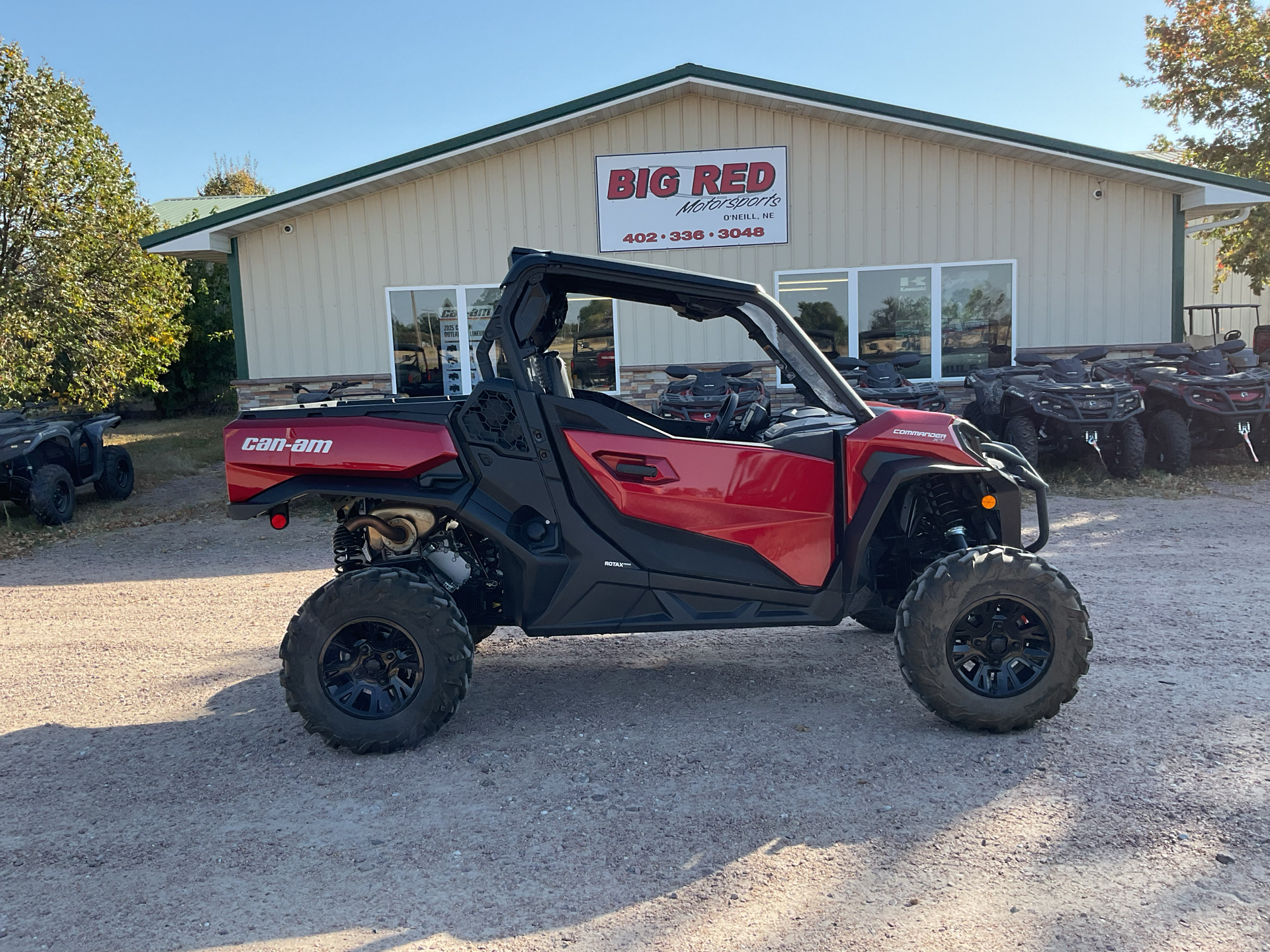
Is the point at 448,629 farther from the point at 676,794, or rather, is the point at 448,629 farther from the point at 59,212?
the point at 59,212

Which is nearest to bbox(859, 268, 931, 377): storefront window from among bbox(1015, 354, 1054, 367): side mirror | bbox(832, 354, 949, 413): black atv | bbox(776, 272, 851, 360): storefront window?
bbox(776, 272, 851, 360): storefront window

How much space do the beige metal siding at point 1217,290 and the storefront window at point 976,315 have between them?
997 cm

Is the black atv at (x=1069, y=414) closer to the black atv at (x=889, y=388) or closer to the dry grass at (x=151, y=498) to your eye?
the black atv at (x=889, y=388)

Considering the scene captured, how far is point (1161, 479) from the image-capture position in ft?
35.1

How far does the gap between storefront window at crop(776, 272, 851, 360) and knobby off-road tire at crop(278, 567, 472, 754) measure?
33.2 feet

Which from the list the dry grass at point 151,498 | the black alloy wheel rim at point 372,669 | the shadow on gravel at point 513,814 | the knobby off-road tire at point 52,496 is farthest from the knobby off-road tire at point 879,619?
the knobby off-road tire at point 52,496

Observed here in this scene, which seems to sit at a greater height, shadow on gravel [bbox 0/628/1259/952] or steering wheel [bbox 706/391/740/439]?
steering wheel [bbox 706/391/740/439]

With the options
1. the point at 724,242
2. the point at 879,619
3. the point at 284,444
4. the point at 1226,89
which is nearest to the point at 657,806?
the point at 284,444

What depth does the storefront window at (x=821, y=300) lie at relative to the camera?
13391mm

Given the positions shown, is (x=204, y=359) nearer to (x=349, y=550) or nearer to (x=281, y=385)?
(x=281, y=385)

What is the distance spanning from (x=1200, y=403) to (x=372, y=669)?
1000cm

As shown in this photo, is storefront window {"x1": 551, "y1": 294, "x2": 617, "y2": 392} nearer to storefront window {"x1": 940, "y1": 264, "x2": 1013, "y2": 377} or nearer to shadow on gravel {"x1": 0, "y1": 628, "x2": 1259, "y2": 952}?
storefront window {"x1": 940, "y1": 264, "x2": 1013, "y2": 377}

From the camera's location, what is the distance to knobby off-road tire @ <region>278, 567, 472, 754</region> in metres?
4.04

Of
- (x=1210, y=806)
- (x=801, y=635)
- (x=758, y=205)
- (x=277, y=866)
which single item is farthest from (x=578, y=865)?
(x=758, y=205)
